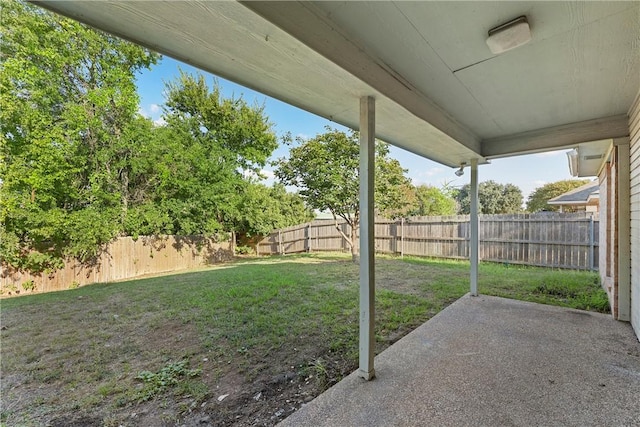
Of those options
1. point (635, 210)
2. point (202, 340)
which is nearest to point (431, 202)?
point (635, 210)

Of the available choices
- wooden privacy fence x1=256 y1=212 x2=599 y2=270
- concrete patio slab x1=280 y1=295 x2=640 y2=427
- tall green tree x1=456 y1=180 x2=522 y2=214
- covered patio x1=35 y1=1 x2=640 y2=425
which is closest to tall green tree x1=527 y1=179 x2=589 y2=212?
tall green tree x1=456 y1=180 x2=522 y2=214

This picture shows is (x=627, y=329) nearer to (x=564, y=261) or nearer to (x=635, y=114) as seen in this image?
(x=635, y=114)

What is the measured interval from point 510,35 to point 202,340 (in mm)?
3704

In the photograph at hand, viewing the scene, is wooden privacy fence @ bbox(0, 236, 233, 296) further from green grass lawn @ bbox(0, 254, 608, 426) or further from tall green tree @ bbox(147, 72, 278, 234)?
green grass lawn @ bbox(0, 254, 608, 426)

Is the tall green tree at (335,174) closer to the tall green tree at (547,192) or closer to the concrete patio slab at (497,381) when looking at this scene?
the concrete patio slab at (497,381)

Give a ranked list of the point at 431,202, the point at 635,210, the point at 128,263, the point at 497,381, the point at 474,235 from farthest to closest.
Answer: the point at 431,202 < the point at 128,263 < the point at 474,235 < the point at 635,210 < the point at 497,381

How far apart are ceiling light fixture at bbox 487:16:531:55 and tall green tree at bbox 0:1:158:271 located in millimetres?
6690

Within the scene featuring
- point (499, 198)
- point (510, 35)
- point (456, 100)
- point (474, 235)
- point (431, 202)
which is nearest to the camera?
point (510, 35)

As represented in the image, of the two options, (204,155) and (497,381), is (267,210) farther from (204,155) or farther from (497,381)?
(497,381)

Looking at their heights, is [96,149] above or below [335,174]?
above

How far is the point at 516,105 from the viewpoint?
2.83 meters

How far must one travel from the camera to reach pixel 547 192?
1867cm

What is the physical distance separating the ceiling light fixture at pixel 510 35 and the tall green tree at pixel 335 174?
5785 millimetres

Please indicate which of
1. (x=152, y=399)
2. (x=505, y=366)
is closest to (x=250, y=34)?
(x=152, y=399)
